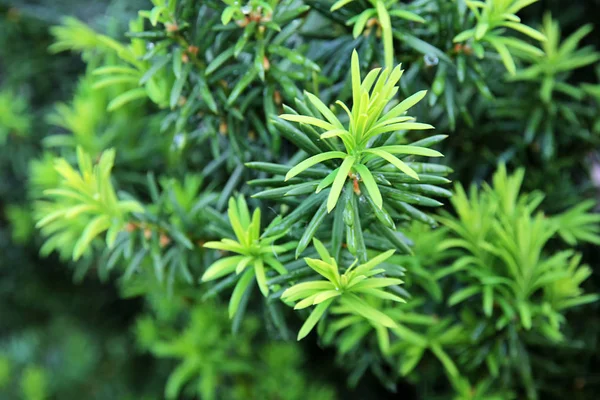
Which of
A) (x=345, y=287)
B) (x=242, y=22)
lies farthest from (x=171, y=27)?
(x=345, y=287)

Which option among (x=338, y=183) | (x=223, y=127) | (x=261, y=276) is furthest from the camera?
(x=223, y=127)

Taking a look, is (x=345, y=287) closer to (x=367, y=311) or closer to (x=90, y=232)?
(x=367, y=311)

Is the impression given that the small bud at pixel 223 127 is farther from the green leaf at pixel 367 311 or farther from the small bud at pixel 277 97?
the green leaf at pixel 367 311

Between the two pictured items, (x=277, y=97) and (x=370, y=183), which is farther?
(x=277, y=97)

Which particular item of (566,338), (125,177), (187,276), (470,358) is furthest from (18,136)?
(566,338)

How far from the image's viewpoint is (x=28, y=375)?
1.05 metres

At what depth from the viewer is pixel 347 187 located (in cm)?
48

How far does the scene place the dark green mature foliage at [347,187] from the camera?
0.51m

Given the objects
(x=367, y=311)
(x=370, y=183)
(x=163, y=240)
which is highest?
(x=370, y=183)

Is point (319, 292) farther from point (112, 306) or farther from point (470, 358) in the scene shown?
point (112, 306)

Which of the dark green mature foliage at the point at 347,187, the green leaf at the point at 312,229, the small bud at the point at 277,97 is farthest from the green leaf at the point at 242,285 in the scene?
the small bud at the point at 277,97

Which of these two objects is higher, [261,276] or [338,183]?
[338,183]

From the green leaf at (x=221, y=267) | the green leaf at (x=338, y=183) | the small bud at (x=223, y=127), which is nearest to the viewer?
the green leaf at (x=338, y=183)

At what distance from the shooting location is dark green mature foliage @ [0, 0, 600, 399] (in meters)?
0.51
